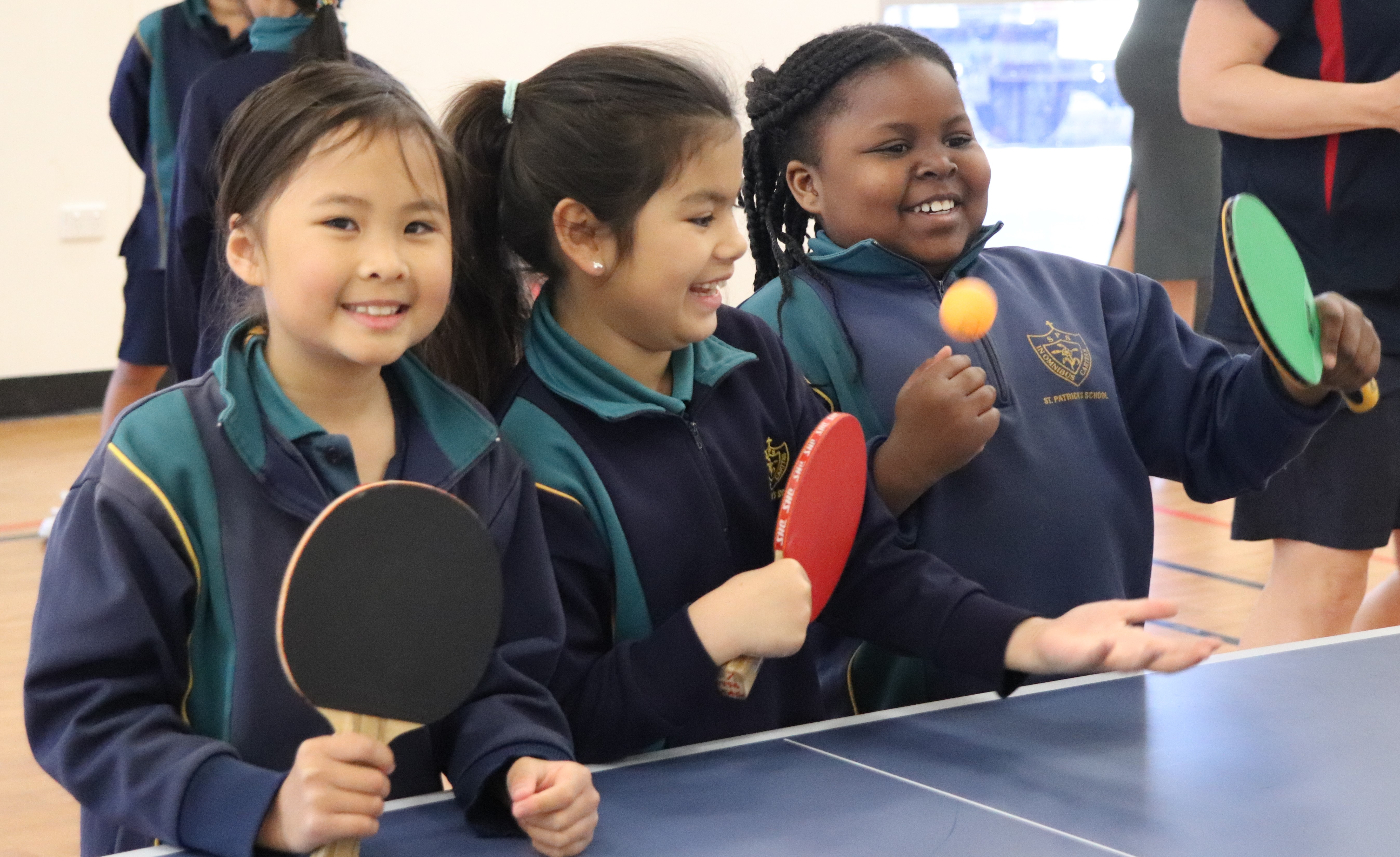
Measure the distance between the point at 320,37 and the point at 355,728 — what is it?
1639 millimetres

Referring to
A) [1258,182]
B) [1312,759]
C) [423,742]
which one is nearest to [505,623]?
[423,742]

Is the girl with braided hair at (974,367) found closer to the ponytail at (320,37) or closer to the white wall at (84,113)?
the ponytail at (320,37)

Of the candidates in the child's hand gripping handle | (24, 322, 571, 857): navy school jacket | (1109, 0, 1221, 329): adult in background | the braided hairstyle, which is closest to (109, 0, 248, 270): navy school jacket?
the braided hairstyle

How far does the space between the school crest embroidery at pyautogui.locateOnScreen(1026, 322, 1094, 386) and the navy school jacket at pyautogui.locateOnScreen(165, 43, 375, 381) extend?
1135 millimetres

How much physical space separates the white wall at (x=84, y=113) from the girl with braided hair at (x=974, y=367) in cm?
381

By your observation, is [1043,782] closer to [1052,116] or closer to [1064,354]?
[1064,354]

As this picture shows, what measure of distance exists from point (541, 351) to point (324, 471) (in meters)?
0.32

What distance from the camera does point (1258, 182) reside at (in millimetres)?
2268

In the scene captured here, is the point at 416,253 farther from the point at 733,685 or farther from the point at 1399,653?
the point at 1399,653

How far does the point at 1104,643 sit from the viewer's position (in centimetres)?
128

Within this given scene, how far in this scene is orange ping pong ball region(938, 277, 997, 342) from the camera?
1704mm

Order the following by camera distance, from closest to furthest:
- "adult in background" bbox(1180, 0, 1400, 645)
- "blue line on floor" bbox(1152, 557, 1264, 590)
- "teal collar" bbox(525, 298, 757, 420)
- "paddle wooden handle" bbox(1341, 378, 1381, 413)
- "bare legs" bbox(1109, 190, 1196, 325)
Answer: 1. "teal collar" bbox(525, 298, 757, 420)
2. "paddle wooden handle" bbox(1341, 378, 1381, 413)
3. "adult in background" bbox(1180, 0, 1400, 645)
4. "blue line on floor" bbox(1152, 557, 1264, 590)
5. "bare legs" bbox(1109, 190, 1196, 325)

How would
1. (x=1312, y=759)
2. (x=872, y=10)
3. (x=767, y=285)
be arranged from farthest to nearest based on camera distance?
1. (x=872, y=10)
2. (x=767, y=285)
3. (x=1312, y=759)

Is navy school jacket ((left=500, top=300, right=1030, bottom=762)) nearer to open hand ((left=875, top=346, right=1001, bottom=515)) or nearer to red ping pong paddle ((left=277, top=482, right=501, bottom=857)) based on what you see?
open hand ((left=875, top=346, right=1001, bottom=515))
